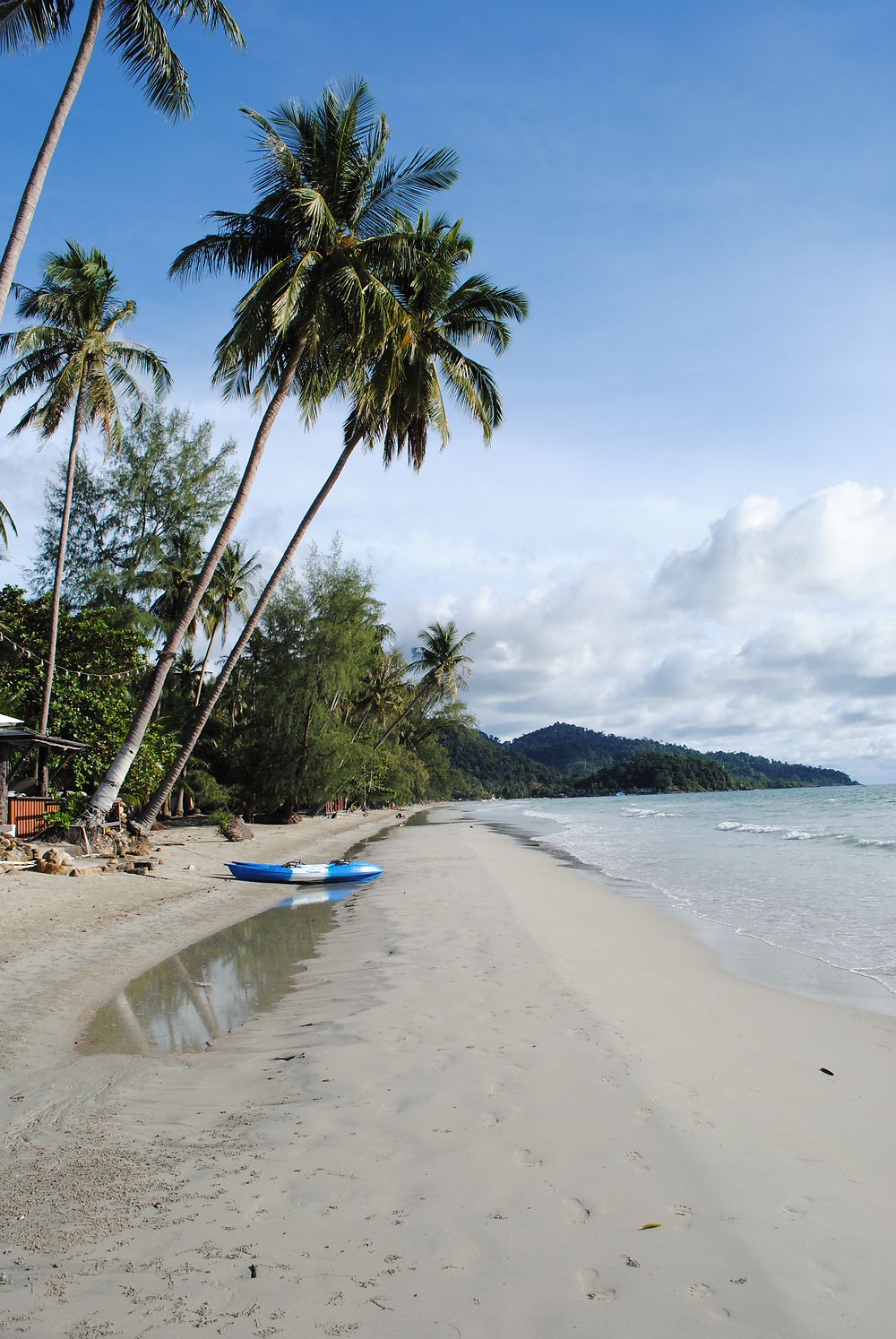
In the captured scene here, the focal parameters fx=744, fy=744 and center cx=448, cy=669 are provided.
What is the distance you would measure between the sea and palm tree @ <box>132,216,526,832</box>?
31.2 feet

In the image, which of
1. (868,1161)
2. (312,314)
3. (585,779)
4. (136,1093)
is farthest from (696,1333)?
(585,779)

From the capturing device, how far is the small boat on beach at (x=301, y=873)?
13797 millimetres

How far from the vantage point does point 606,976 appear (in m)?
6.98

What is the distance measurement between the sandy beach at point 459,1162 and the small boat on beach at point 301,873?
673cm

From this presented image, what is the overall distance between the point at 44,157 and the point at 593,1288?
11896 millimetres

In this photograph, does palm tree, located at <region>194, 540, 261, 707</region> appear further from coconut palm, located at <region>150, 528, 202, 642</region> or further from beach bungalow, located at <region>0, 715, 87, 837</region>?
beach bungalow, located at <region>0, 715, 87, 837</region>

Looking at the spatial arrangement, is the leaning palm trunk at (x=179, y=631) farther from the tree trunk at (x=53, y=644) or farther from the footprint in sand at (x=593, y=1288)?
the footprint in sand at (x=593, y=1288)

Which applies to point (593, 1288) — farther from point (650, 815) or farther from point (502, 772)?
point (502, 772)

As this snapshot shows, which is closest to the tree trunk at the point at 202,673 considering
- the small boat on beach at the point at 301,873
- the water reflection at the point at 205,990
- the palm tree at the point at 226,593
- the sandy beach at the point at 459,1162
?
the palm tree at the point at 226,593

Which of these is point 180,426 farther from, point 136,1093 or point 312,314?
point 136,1093

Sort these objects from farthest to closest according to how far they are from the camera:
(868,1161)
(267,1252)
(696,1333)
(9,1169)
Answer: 1. (868,1161)
2. (9,1169)
3. (267,1252)
4. (696,1333)

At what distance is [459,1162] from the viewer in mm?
3359

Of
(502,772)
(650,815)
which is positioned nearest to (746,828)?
(650,815)

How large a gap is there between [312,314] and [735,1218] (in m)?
14.5
